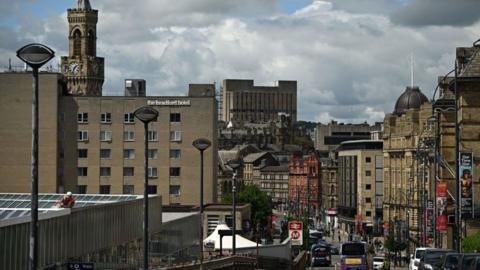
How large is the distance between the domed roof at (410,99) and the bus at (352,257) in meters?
109

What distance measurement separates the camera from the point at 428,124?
5123 inches

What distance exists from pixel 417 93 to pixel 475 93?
9179cm

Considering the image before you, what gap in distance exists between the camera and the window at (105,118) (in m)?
116

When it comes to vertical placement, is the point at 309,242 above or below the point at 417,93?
below

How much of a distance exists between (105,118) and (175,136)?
6438 millimetres

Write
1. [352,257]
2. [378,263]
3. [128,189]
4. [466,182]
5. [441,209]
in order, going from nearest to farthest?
[466,182] → [352,257] → [441,209] → [378,263] → [128,189]

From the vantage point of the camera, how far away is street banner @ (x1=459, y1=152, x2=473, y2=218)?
7144 centimetres

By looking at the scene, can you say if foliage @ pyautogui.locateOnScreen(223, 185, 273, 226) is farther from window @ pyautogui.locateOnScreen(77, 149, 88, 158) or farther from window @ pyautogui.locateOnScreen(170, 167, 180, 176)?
window @ pyautogui.locateOnScreen(77, 149, 88, 158)

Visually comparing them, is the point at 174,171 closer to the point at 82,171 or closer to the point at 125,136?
the point at 125,136

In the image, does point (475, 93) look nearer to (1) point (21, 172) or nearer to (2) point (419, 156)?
(2) point (419, 156)

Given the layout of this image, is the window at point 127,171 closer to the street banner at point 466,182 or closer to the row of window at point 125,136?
the row of window at point 125,136

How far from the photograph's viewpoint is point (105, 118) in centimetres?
11612

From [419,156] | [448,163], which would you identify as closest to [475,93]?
[448,163]

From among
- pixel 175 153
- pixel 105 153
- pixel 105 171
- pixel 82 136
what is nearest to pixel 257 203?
pixel 175 153
